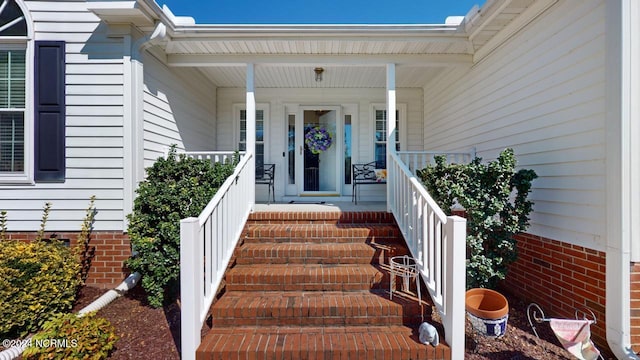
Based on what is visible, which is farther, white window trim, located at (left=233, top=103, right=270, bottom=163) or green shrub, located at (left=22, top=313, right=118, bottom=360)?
white window trim, located at (left=233, top=103, right=270, bottom=163)

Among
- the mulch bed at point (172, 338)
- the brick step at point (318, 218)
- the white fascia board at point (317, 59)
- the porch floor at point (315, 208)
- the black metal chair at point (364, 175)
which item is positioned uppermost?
the white fascia board at point (317, 59)

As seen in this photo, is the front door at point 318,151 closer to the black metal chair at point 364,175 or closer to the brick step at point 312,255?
the black metal chair at point 364,175

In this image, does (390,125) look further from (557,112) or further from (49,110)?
(49,110)

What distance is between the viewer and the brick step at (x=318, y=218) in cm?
383

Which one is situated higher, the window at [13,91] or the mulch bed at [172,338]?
the window at [13,91]

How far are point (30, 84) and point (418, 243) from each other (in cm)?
470

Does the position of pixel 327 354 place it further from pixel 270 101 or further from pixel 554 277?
pixel 270 101

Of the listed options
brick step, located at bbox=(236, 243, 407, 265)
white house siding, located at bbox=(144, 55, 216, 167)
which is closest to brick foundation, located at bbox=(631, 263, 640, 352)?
brick step, located at bbox=(236, 243, 407, 265)

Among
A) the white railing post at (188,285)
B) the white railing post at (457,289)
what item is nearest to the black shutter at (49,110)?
the white railing post at (188,285)

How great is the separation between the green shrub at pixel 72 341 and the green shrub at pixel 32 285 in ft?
2.35

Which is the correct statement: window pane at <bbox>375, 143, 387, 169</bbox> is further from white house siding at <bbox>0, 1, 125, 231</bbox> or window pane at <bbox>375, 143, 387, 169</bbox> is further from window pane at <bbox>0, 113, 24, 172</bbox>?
window pane at <bbox>0, 113, 24, 172</bbox>

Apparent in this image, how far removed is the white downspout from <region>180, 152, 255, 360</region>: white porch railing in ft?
10.4

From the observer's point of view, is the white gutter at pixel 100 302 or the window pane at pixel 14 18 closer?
the white gutter at pixel 100 302

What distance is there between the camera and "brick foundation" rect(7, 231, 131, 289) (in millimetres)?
3559
